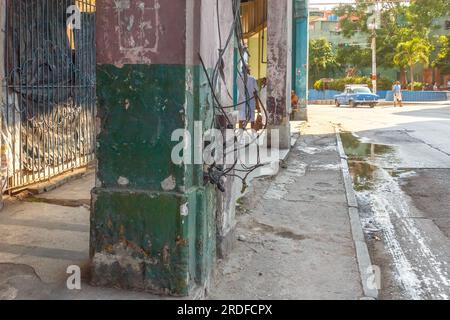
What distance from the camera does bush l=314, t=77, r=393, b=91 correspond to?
4932 cm

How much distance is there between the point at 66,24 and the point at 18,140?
244 centimetres

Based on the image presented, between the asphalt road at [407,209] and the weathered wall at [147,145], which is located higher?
the weathered wall at [147,145]

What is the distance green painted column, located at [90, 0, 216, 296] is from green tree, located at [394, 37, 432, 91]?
44152mm

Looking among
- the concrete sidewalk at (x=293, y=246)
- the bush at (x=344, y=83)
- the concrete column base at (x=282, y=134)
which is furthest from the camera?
the bush at (x=344, y=83)

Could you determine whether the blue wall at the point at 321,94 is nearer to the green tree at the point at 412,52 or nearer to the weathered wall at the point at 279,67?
the green tree at the point at 412,52

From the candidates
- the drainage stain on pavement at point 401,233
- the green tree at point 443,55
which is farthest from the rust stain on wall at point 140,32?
the green tree at point 443,55

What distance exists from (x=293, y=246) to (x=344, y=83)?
155 feet

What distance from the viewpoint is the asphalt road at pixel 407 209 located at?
506 centimetres

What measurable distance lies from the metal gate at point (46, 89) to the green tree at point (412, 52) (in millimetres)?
39502

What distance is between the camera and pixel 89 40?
32.4 ft

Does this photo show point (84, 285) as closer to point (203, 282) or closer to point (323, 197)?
point (203, 282)

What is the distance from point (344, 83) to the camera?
51.1 metres

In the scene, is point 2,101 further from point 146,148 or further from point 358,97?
point 358,97

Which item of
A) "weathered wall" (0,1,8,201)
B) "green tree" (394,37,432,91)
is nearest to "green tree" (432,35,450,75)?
"green tree" (394,37,432,91)
